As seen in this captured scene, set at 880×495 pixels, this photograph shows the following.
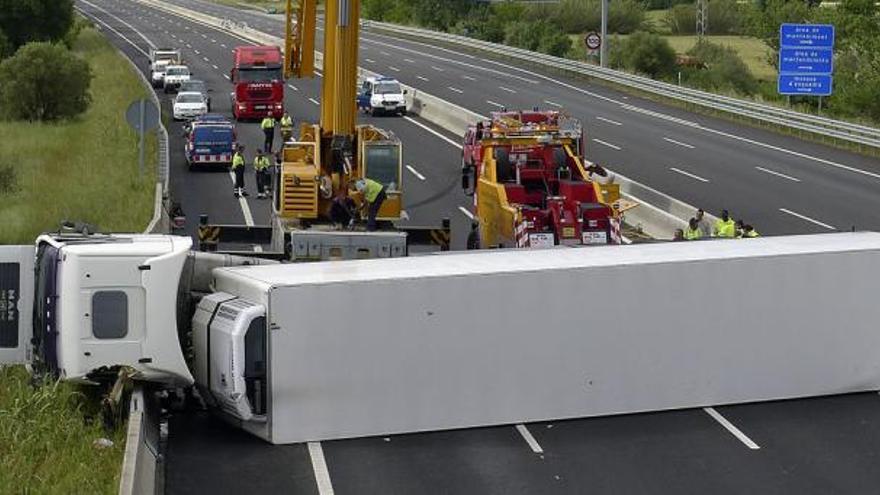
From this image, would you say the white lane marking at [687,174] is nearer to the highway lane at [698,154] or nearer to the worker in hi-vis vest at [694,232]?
the highway lane at [698,154]

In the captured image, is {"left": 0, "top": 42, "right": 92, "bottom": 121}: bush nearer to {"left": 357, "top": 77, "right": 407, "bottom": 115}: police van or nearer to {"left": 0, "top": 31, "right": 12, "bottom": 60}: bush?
{"left": 357, "top": 77, "right": 407, "bottom": 115}: police van

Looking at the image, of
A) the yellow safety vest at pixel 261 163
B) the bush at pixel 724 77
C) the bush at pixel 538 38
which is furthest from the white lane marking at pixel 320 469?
the bush at pixel 538 38

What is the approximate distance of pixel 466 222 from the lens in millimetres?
36094

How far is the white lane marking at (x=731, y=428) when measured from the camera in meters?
17.3

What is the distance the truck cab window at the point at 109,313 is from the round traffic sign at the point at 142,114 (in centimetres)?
1326

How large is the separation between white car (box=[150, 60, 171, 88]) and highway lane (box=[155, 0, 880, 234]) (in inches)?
439

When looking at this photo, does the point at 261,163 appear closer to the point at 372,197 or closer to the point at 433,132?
the point at 372,197

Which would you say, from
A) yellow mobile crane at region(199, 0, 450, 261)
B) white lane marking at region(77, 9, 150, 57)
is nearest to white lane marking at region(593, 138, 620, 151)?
yellow mobile crane at region(199, 0, 450, 261)

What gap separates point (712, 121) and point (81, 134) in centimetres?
2364

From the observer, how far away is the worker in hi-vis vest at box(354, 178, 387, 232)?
1073 inches

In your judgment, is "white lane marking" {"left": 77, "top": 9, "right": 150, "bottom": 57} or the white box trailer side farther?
"white lane marking" {"left": 77, "top": 9, "right": 150, "bottom": 57}

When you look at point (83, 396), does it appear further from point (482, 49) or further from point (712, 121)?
point (482, 49)

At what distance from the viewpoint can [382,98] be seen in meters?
58.5

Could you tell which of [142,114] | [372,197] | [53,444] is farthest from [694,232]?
[53,444]
